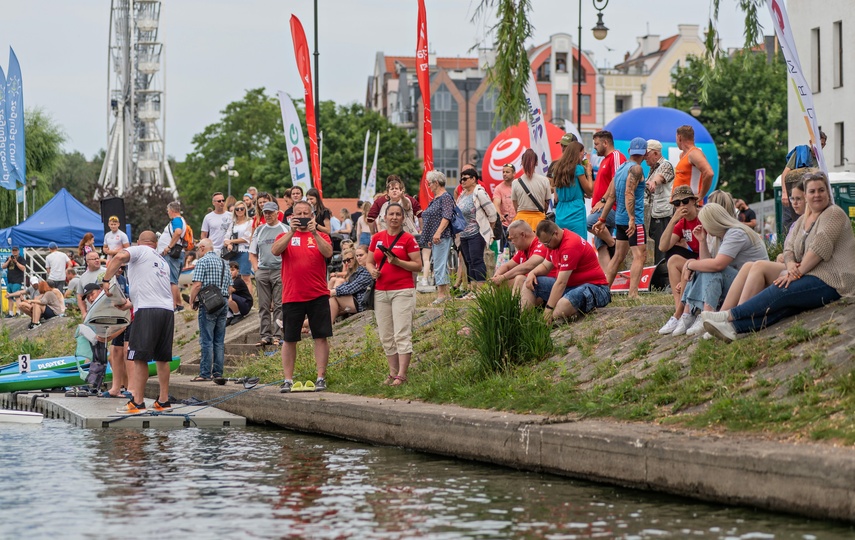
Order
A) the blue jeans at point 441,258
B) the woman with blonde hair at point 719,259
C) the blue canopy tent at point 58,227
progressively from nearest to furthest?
the woman with blonde hair at point 719,259 < the blue jeans at point 441,258 < the blue canopy tent at point 58,227

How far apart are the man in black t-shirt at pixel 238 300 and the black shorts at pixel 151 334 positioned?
5899 millimetres

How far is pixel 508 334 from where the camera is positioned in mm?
13141

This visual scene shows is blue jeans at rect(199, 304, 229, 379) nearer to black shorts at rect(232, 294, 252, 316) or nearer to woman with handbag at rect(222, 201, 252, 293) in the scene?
woman with handbag at rect(222, 201, 252, 293)

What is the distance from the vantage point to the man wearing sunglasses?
1255 cm

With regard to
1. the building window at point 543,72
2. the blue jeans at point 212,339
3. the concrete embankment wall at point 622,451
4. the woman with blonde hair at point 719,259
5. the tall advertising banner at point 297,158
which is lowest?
the concrete embankment wall at point 622,451

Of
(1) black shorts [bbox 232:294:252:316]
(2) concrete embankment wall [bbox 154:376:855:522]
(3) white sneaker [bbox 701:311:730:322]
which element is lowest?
(2) concrete embankment wall [bbox 154:376:855:522]

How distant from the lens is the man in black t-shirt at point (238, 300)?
2050cm

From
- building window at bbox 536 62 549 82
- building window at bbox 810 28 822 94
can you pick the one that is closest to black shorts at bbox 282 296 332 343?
building window at bbox 810 28 822 94

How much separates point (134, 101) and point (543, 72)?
3318 cm

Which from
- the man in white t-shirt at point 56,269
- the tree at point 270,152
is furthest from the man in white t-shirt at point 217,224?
the tree at point 270,152

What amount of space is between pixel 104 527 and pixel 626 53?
112813 millimetres

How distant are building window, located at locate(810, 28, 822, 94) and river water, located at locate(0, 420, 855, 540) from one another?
130 feet

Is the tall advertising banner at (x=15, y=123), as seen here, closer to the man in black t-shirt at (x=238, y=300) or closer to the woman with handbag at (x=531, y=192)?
the man in black t-shirt at (x=238, y=300)

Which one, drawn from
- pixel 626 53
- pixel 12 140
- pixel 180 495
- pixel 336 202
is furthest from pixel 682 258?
pixel 626 53
